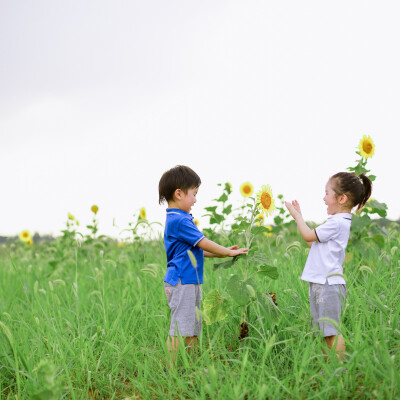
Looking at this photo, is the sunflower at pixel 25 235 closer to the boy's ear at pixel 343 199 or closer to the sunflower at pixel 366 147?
the sunflower at pixel 366 147

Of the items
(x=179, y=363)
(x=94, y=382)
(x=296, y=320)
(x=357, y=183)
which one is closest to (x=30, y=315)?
(x=94, y=382)

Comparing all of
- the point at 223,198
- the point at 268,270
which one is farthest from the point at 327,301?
the point at 223,198

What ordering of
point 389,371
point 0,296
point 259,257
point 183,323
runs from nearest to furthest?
point 389,371 < point 259,257 < point 183,323 < point 0,296

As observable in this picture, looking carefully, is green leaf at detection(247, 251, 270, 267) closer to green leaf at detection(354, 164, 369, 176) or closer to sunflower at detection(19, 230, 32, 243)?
green leaf at detection(354, 164, 369, 176)

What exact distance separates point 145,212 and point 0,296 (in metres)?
2.38

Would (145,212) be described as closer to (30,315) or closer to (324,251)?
(30,315)

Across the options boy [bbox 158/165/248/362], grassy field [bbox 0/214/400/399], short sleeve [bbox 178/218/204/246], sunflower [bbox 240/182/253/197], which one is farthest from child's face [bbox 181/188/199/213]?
sunflower [bbox 240/182/253/197]

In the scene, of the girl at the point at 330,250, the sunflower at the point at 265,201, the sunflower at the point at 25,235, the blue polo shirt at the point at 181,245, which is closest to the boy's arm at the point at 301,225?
the girl at the point at 330,250

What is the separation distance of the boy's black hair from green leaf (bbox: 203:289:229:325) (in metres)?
0.85

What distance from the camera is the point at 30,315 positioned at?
4.75 meters

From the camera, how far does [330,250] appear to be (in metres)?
3.28

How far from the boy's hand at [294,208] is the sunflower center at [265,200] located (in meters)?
0.13

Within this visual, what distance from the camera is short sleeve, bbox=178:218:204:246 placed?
338cm

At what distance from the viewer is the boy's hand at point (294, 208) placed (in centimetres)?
331
